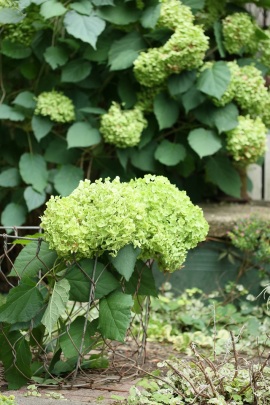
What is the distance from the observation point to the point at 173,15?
4.09 meters

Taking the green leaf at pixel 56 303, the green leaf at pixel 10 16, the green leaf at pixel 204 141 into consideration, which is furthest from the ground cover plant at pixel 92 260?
the green leaf at pixel 10 16

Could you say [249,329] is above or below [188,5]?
below

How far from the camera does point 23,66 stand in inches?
173

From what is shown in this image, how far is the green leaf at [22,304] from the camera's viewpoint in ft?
8.41

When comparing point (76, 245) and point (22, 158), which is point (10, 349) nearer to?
point (76, 245)

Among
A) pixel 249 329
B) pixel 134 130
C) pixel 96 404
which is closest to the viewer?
pixel 96 404

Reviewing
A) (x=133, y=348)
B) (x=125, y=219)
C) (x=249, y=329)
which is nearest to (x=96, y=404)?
(x=125, y=219)

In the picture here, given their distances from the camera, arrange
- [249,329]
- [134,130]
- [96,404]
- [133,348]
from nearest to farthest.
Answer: [96,404] < [133,348] < [249,329] < [134,130]

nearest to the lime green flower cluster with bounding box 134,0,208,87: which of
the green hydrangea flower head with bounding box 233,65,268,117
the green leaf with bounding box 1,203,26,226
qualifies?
the green hydrangea flower head with bounding box 233,65,268,117

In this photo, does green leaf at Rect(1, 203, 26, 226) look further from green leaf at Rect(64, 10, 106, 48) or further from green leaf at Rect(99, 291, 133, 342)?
green leaf at Rect(99, 291, 133, 342)

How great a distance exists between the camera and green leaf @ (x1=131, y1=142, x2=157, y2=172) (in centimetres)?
431

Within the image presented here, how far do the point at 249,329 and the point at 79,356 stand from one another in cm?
134

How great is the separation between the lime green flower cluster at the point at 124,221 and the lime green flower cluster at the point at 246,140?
1.54 m

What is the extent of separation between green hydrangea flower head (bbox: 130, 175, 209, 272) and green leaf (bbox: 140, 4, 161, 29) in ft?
5.23
